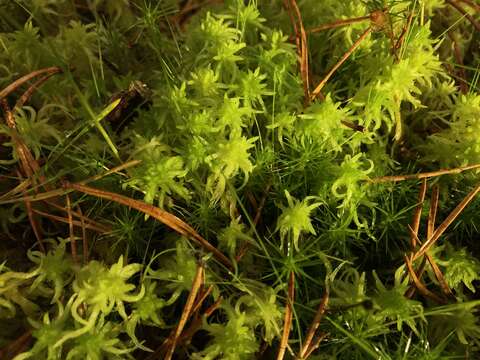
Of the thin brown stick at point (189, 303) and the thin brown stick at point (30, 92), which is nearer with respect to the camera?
the thin brown stick at point (189, 303)

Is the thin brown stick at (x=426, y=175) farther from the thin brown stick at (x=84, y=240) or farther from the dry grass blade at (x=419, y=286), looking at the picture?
the thin brown stick at (x=84, y=240)

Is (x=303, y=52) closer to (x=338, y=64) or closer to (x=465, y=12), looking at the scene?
(x=338, y=64)

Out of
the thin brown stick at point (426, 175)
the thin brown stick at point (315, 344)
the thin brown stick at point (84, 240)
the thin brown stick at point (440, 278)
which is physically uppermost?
the thin brown stick at point (426, 175)

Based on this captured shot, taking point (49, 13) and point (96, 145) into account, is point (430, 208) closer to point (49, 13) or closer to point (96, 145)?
point (96, 145)

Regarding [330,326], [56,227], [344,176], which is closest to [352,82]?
[344,176]

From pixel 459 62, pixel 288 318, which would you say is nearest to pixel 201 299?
pixel 288 318

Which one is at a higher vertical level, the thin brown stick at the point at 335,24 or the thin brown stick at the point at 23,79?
the thin brown stick at the point at 335,24

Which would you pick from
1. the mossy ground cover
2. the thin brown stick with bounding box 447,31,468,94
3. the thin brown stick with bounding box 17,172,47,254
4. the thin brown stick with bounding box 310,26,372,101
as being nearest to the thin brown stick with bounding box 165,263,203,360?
the mossy ground cover

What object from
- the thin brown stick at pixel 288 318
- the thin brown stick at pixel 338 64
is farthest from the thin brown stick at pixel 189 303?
the thin brown stick at pixel 338 64
